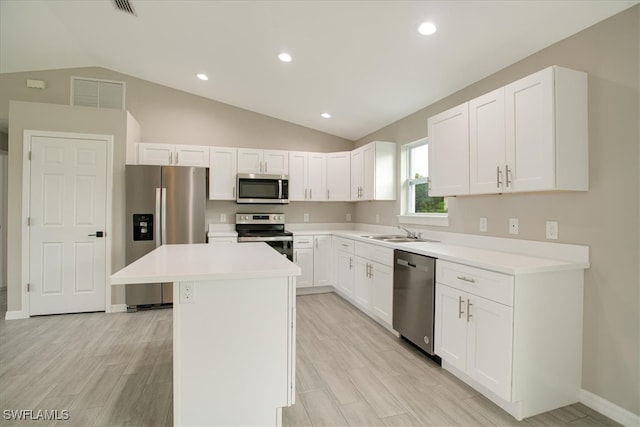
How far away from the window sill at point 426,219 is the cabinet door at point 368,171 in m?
0.53

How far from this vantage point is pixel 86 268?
12.1 feet

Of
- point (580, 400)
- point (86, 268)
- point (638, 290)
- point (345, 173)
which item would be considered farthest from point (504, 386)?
point (86, 268)

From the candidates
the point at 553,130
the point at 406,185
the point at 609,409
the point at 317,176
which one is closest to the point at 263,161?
the point at 317,176

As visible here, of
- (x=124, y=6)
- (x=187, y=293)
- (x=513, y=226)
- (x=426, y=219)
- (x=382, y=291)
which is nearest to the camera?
(x=187, y=293)

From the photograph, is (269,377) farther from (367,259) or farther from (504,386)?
(367,259)

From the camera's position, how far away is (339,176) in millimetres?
4809

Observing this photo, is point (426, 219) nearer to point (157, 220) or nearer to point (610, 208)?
point (610, 208)

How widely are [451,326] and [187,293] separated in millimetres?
1837

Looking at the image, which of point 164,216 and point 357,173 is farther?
point 357,173

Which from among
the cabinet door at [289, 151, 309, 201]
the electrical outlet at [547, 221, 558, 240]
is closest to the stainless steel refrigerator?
the cabinet door at [289, 151, 309, 201]

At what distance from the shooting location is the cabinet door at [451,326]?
2.15 m

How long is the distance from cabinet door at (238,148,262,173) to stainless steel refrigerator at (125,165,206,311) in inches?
29.2

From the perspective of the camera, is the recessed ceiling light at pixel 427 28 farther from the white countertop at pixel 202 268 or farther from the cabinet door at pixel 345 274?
the cabinet door at pixel 345 274

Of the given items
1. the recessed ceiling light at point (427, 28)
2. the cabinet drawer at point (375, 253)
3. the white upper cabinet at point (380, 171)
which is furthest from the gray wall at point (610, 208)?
the white upper cabinet at point (380, 171)
